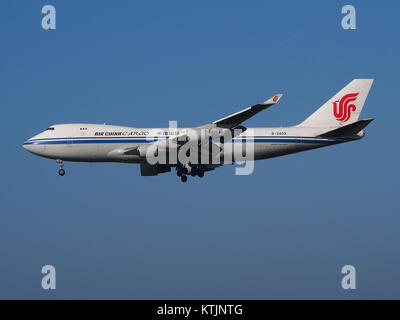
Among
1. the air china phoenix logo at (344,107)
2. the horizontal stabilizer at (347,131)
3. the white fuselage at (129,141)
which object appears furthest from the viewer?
the air china phoenix logo at (344,107)

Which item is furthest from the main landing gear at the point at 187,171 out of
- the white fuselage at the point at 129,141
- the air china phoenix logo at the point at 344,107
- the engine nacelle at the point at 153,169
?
the air china phoenix logo at the point at 344,107

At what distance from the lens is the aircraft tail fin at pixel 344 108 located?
7306 cm

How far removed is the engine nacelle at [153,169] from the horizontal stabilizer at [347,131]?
12957mm

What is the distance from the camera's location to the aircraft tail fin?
2876 inches

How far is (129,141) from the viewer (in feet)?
228

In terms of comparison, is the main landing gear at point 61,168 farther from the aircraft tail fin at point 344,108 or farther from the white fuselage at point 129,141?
the aircraft tail fin at point 344,108

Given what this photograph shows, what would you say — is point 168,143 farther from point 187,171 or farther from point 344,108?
point 344,108

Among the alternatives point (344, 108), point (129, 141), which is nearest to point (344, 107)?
point (344, 108)

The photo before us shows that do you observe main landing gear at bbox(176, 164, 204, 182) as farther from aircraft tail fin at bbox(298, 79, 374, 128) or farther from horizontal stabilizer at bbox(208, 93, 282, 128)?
aircraft tail fin at bbox(298, 79, 374, 128)

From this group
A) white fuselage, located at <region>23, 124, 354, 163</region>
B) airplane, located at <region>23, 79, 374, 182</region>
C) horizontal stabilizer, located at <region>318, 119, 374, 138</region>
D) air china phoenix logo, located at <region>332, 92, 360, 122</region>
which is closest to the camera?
horizontal stabilizer, located at <region>318, 119, 374, 138</region>

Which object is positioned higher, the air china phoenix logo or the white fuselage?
the air china phoenix logo

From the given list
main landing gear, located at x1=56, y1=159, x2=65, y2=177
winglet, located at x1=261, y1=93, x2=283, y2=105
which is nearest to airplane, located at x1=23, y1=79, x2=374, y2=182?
main landing gear, located at x1=56, y1=159, x2=65, y2=177

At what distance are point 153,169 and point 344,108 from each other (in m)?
17.3

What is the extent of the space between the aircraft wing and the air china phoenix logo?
13705 millimetres
